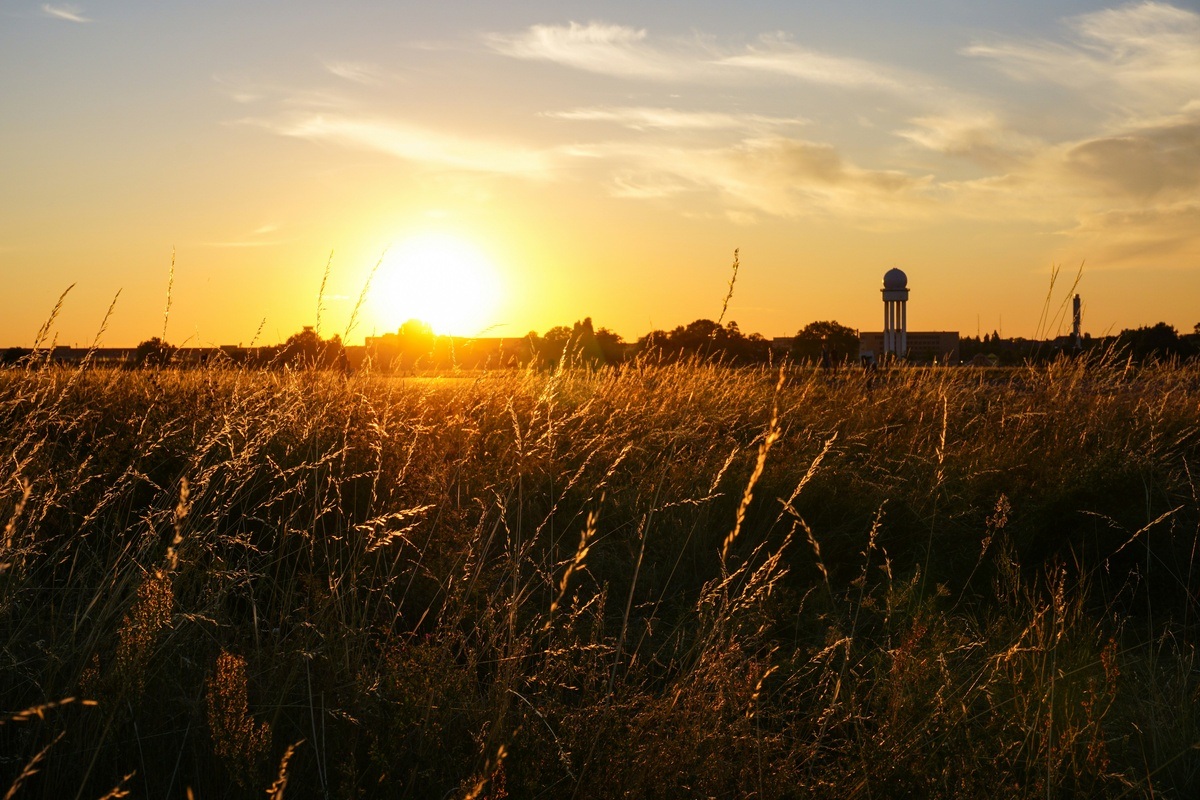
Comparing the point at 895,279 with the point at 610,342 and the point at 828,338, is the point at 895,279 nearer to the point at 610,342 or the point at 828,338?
the point at 828,338

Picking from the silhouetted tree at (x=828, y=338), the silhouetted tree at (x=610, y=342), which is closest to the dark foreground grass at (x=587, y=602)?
the silhouetted tree at (x=610, y=342)

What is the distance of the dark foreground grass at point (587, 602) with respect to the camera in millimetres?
2412

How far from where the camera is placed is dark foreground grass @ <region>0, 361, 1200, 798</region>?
2.41 metres

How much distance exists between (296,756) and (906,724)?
1.69 m

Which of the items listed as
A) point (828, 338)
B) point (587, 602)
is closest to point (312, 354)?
point (587, 602)

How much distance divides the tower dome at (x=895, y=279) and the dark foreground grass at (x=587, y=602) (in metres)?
51.3

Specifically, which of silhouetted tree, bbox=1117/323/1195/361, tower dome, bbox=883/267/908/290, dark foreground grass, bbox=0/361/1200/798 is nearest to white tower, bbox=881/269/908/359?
tower dome, bbox=883/267/908/290

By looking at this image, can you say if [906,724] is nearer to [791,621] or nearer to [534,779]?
[534,779]

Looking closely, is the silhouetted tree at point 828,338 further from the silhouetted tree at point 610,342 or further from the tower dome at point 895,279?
the silhouetted tree at point 610,342

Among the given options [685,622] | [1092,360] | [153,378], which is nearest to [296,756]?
[685,622]

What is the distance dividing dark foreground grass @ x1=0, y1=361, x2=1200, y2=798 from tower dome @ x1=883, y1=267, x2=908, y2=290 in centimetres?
5128

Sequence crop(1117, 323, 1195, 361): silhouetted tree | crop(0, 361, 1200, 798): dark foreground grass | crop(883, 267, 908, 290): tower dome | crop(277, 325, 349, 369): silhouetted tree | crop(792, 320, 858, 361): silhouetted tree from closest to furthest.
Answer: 1. crop(0, 361, 1200, 798): dark foreground grass
2. crop(277, 325, 349, 369): silhouetted tree
3. crop(1117, 323, 1195, 361): silhouetted tree
4. crop(792, 320, 858, 361): silhouetted tree
5. crop(883, 267, 908, 290): tower dome

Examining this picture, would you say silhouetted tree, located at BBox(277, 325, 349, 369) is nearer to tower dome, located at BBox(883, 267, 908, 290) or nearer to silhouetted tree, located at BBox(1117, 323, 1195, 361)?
silhouetted tree, located at BBox(1117, 323, 1195, 361)

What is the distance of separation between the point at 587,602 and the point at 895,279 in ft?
188
